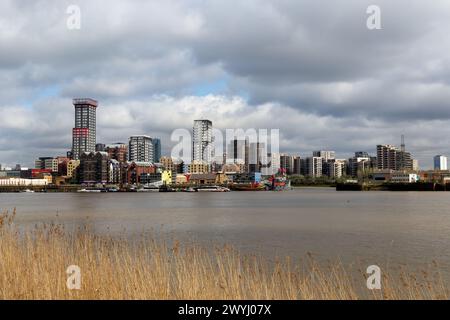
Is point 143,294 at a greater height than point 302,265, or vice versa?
point 143,294

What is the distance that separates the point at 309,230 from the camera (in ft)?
129

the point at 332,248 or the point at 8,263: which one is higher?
the point at 8,263

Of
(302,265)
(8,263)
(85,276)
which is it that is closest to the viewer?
(85,276)

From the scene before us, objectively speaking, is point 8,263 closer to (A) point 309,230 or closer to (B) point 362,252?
(B) point 362,252

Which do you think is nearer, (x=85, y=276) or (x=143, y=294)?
(x=143, y=294)
